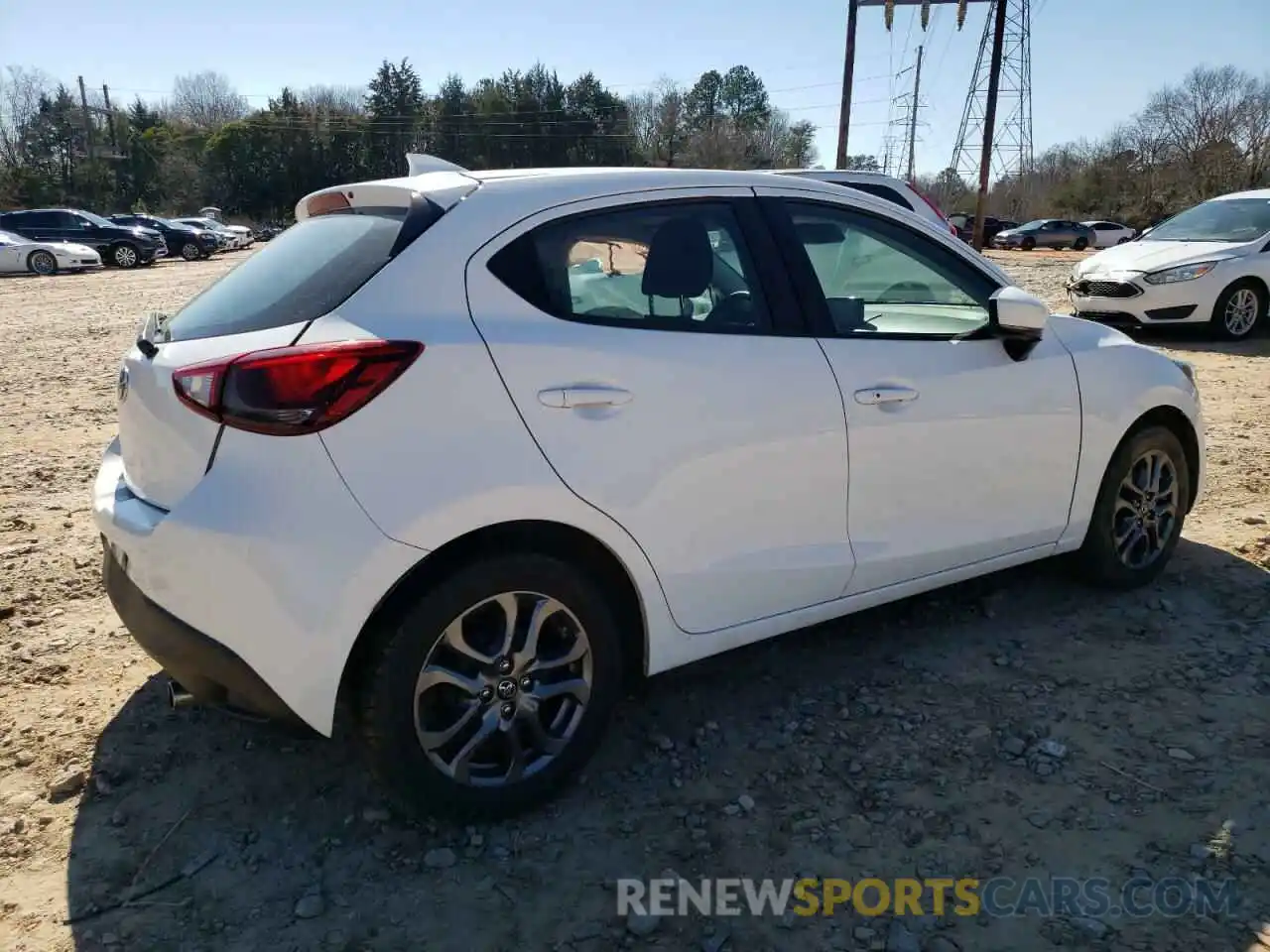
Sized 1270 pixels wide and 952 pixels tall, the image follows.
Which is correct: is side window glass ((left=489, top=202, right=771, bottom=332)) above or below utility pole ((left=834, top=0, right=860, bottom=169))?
below

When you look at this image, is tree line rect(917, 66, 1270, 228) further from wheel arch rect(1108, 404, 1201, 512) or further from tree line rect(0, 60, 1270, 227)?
wheel arch rect(1108, 404, 1201, 512)

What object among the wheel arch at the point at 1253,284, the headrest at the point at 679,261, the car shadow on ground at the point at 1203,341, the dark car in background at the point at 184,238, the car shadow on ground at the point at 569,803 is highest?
the dark car in background at the point at 184,238

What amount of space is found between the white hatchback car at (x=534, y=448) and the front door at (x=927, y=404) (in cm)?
1

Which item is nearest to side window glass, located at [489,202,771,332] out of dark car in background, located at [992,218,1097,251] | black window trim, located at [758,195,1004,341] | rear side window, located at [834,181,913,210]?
black window trim, located at [758,195,1004,341]

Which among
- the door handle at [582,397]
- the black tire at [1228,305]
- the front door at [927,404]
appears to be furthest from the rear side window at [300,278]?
the black tire at [1228,305]

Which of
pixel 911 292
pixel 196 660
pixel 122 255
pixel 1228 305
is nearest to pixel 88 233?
pixel 122 255

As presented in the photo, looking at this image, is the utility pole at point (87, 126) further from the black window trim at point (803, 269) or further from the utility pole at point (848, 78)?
the black window trim at point (803, 269)

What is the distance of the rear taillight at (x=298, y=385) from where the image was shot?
2209mm

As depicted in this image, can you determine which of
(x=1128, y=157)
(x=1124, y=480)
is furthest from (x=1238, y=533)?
(x=1128, y=157)

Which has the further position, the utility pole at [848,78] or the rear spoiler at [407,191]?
the utility pole at [848,78]

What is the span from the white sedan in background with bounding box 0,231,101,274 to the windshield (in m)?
25.4

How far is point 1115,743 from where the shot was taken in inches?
118

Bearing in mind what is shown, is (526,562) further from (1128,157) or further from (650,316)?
(1128,157)

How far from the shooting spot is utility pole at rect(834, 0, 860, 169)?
27.8 metres
